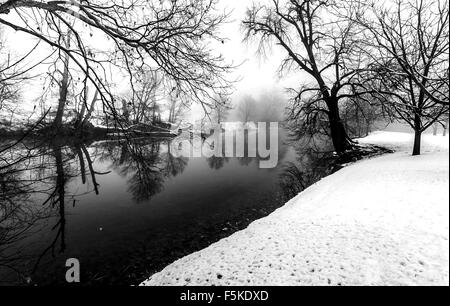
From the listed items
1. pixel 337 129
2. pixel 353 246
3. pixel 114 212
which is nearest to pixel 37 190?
pixel 114 212

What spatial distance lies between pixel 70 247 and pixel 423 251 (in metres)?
8.29

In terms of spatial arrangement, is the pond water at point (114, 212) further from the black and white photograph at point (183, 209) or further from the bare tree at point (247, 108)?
the bare tree at point (247, 108)

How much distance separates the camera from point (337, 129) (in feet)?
55.9

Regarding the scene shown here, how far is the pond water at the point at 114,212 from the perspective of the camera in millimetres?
4047

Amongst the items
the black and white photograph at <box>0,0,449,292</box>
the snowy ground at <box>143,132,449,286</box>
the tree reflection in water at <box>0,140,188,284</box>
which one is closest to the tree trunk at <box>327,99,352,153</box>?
the black and white photograph at <box>0,0,449,292</box>

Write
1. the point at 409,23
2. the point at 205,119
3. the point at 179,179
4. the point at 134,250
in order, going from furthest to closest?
1. the point at 179,179
2. the point at 409,23
3. the point at 134,250
4. the point at 205,119

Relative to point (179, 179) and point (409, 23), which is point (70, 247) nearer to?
point (179, 179)

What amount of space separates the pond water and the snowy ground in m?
1.74

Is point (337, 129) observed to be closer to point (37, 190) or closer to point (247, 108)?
point (37, 190)

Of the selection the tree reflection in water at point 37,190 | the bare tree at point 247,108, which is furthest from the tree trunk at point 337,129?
the bare tree at point 247,108

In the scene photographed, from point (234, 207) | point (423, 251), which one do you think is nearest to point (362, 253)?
point (423, 251)

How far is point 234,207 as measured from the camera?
408 inches

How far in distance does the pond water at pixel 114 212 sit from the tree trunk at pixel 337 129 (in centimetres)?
274

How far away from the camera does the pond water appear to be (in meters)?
4.05
